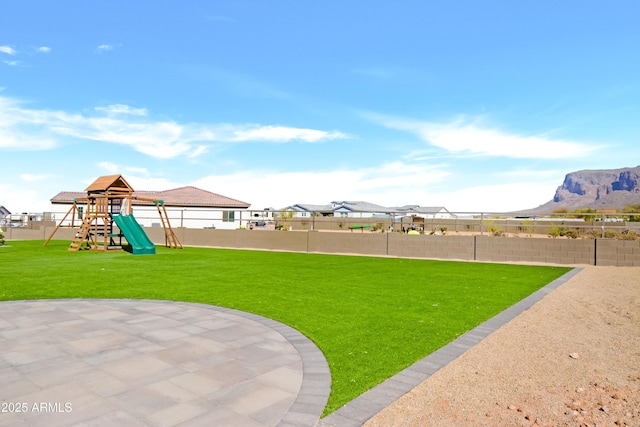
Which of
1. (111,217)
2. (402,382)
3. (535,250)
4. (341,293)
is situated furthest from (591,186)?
(402,382)

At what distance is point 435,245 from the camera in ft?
54.3

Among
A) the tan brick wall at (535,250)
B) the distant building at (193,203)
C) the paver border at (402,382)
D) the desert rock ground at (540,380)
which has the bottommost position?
the desert rock ground at (540,380)

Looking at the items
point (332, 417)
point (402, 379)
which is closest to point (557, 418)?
point (402, 379)

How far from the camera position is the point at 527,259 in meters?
15.0

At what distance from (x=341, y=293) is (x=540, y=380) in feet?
15.3

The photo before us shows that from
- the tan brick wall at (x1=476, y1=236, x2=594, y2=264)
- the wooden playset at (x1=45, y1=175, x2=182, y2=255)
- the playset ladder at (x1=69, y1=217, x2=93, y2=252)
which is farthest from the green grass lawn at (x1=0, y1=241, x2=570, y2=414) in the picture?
the playset ladder at (x1=69, y1=217, x2=93, y2=252)

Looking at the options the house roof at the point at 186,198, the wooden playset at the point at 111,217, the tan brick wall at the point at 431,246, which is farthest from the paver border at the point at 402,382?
the house roof at the point at 186,198

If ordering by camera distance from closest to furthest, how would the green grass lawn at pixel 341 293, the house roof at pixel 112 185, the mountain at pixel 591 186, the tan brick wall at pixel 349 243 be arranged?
the green grass lawn at pixel 341 293 < the tan brick wall at pixel 349 243 < the house roof at pixel 112 185 < the mountain at pixel 591 186

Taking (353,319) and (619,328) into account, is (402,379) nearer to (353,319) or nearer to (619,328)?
(353,319)

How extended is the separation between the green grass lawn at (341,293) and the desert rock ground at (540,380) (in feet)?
1.61

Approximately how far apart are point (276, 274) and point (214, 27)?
343 inches

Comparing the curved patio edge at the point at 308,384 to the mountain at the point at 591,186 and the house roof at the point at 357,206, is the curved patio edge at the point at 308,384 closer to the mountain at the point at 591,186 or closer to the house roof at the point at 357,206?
the house roof at the point at 357,206

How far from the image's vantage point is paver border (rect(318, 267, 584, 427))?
2809mm

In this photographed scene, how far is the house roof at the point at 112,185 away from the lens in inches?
752
